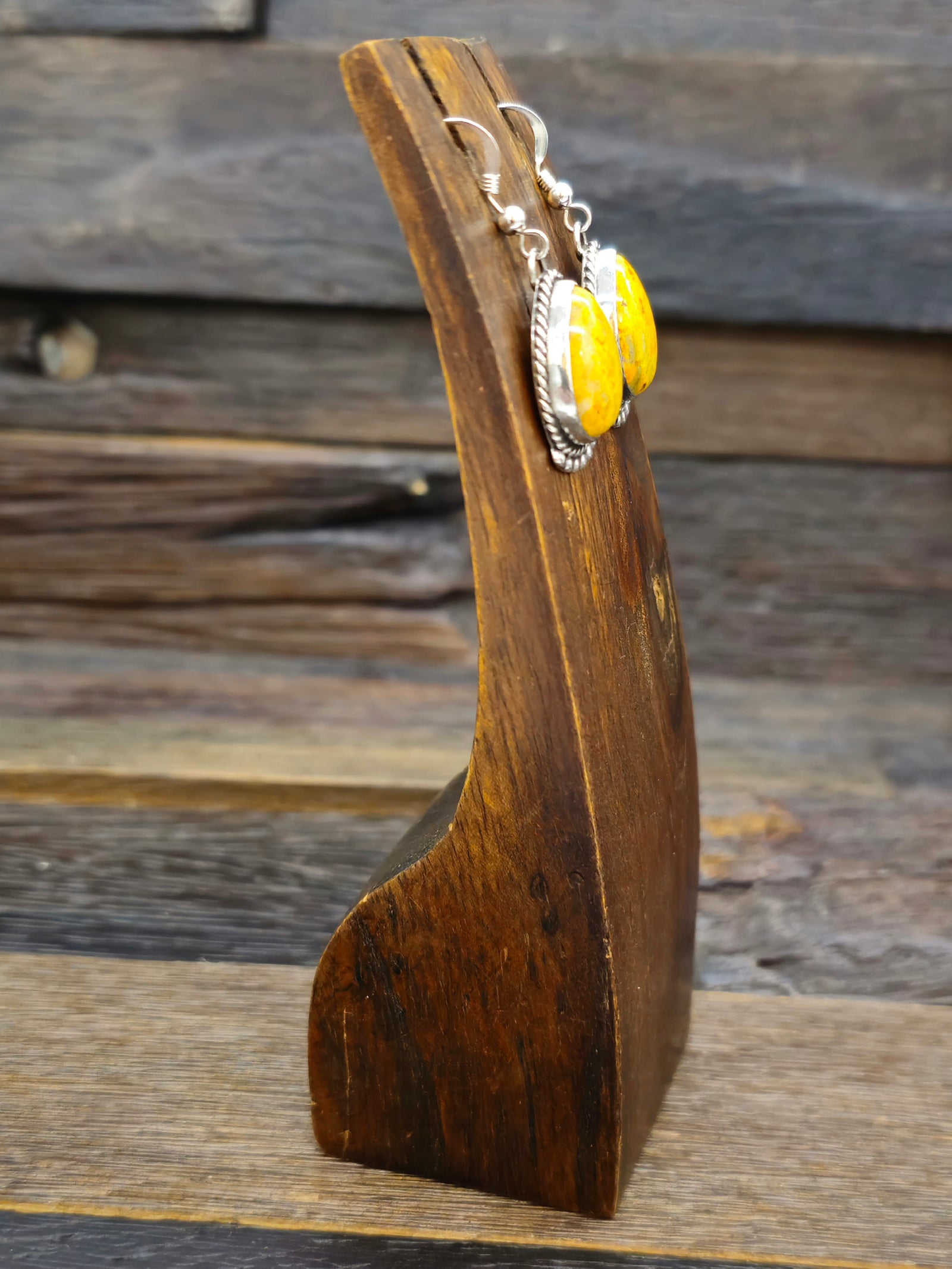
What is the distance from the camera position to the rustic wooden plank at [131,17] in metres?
1.15

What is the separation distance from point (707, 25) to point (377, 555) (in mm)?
632

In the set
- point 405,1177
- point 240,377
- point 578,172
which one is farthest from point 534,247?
point 240,377

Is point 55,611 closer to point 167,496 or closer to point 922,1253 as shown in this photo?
point 167,496

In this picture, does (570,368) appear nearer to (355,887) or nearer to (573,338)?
(573,338)

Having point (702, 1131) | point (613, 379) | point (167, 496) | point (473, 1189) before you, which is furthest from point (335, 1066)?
point (167, 496)

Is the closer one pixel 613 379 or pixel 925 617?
pixel 613 379

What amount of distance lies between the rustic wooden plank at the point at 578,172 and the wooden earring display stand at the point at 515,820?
648 millimetres

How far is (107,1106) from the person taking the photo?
0.62 metres

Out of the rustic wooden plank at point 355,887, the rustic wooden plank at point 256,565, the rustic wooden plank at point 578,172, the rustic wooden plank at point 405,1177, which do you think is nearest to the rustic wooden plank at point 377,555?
the rustic wooden plank at point 256,565

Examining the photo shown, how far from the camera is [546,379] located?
47 centimetres

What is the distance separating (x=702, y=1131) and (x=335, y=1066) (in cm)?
20

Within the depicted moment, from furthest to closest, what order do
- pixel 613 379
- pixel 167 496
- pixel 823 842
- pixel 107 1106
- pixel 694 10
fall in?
pixel 167 496 → pixel 694 10 → pixel 823 842 → pixel 107 1106 → pixel 613 379

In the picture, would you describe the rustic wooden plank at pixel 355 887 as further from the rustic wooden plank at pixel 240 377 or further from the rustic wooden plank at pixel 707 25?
the rustic wooden plank at pixel 707 25

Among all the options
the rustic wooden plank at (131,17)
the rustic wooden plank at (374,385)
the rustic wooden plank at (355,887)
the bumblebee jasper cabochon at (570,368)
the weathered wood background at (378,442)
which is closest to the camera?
the bumblebee jasper cabochon at (570,368)
